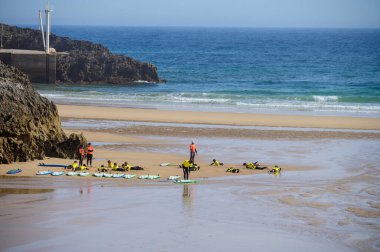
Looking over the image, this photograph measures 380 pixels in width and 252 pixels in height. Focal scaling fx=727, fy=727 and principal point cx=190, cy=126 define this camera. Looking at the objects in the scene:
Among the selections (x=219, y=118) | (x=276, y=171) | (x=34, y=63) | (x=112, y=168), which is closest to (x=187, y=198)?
(x=112, y=168)

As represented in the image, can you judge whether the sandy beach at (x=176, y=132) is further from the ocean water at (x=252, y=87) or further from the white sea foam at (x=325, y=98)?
the white sea foam at (x=325, y=98)

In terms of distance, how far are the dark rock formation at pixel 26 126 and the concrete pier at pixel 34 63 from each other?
33796 millimetres

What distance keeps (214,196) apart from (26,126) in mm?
7461

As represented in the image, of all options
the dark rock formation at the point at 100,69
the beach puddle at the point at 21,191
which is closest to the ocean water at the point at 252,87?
the dark rock formation at the point at 100,69

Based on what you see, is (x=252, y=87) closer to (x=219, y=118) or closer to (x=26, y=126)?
(x=219, y=118)

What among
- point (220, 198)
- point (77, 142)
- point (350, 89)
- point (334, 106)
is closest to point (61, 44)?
point (350, 89)

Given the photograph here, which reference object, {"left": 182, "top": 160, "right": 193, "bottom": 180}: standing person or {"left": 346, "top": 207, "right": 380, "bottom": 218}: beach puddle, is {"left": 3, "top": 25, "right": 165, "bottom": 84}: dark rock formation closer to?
{"left": 182, "top": 160, "right": 193, "bottom": 180}: standing person

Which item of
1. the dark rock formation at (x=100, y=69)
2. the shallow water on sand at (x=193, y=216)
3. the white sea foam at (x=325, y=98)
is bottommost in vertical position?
the shallow water on sand at (x=193, y=216)

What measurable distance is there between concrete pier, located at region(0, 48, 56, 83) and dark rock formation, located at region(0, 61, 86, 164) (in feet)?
111

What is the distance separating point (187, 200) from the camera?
1922cm

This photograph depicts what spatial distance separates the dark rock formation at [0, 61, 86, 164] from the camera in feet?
76.5

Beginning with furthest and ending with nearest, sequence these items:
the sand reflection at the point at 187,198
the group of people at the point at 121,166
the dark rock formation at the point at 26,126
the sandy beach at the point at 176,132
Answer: the sandy beach at the point at 176,132
the dark rock formation at the point at 26,126
the group of people at the point at 121,166
the sand reflection at the point at 187,198

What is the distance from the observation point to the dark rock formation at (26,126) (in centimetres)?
2333

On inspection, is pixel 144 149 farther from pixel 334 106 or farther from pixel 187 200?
pixel 334 106
